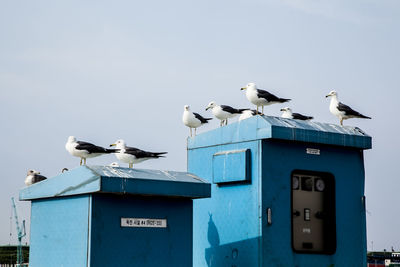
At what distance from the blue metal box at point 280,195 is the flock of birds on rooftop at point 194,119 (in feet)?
3.15

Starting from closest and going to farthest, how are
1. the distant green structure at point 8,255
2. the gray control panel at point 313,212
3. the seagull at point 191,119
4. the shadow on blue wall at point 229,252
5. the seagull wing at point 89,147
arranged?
the shadow on blue wall at point 229,252 → the gray control panel at point 313,212 → the seagull wing at point 89,147 → the seagull at point 191,119 → the distant green structure at point 8,255

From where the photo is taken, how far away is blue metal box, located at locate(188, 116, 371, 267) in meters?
10.1

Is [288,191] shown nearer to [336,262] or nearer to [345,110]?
[336,262]

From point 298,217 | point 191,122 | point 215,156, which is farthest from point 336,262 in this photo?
point 191,122

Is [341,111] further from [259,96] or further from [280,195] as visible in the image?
[280,195]

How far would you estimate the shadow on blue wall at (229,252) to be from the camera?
10.1 m

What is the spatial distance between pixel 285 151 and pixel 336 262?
195cm

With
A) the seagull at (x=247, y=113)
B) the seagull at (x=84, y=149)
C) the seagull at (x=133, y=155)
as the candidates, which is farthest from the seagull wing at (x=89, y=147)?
the seagull at (x=247, y=113)

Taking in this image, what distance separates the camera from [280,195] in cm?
1024

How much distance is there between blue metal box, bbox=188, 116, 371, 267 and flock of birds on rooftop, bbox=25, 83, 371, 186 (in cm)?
96

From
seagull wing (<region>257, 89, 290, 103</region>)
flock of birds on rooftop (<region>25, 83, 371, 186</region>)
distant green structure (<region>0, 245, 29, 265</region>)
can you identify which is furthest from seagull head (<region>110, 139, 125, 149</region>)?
distant green structure (<region>0, 245, 29, 265</region>)

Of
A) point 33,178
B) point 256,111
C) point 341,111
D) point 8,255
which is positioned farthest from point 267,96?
point 8,255

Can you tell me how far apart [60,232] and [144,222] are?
1135mm

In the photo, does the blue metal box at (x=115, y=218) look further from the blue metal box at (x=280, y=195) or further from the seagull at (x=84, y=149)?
the seagull at (x=84, y=149)
